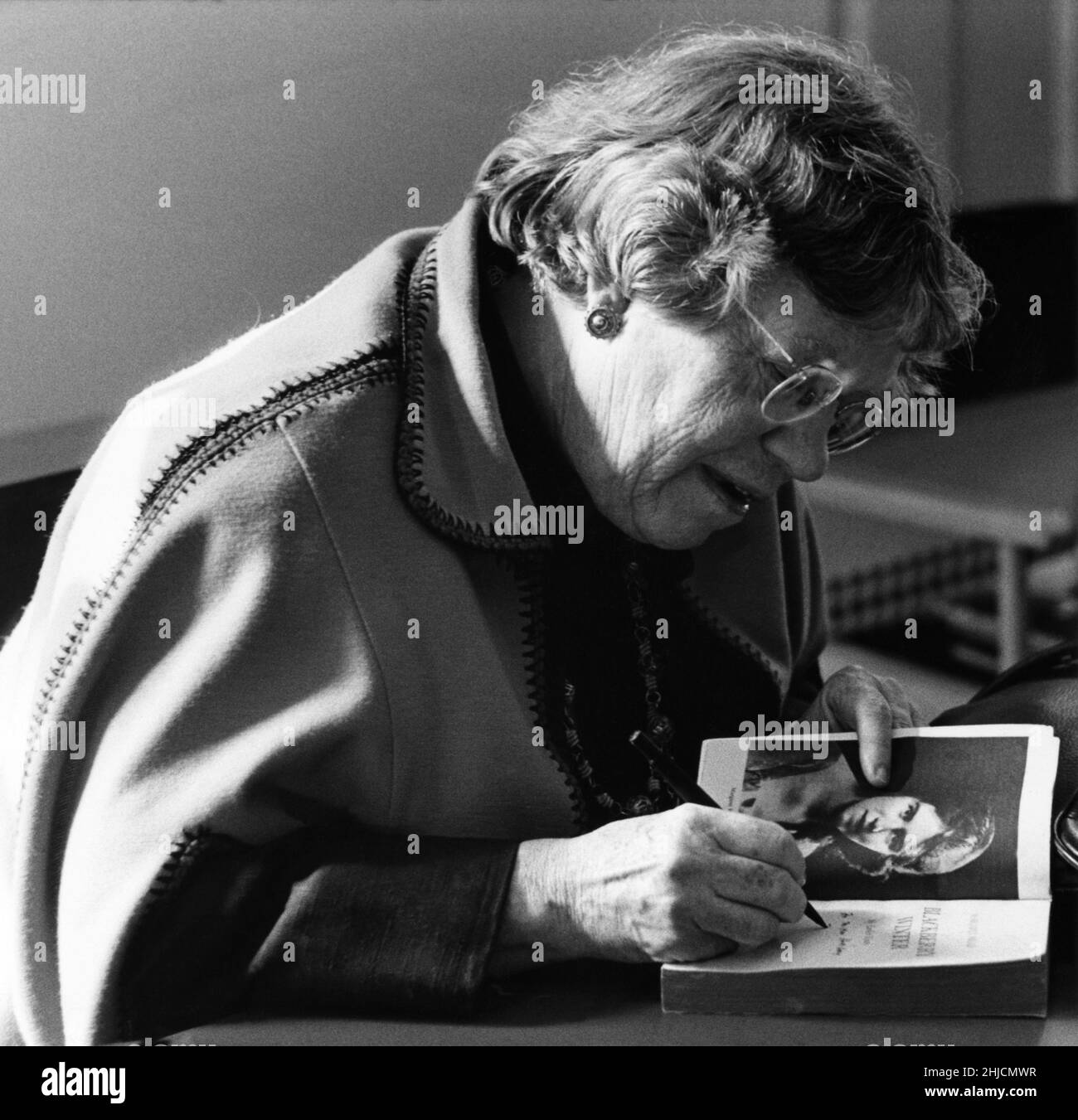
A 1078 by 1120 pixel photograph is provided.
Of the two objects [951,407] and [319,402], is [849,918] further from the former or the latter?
[951,407]

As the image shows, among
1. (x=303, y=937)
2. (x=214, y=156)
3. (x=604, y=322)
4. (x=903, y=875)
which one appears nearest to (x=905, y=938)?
(x=903, y=875)

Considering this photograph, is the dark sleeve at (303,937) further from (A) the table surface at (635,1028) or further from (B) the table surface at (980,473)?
(B) the table surface at (980,473)

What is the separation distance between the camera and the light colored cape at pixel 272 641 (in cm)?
111

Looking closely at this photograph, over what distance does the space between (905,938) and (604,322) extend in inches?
21.0

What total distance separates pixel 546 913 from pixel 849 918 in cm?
22

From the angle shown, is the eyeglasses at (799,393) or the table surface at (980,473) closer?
the eyeglasses at (799,393)

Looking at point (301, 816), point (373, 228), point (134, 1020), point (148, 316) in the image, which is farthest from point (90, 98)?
point (134, 1020)

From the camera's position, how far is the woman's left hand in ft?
4.26

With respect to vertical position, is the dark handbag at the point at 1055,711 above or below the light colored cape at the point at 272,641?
below

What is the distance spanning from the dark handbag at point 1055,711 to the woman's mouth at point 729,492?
0.88 ft
